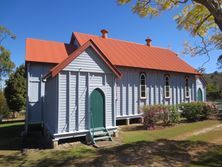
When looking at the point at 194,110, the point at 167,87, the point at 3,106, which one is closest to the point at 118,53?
the point at 167,87

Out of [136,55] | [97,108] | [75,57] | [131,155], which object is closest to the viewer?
[131,155]

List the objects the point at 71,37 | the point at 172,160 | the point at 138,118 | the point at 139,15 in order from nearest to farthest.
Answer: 1. the point at 172,160
2. the point at 139,15
3. the point at 138,118
4. the point at 71,37

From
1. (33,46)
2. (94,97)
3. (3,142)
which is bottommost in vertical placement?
(3,142)

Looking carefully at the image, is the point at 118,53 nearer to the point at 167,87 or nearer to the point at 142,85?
the point at 142,85

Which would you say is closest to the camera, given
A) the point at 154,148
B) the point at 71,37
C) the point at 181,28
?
the point at 154,148

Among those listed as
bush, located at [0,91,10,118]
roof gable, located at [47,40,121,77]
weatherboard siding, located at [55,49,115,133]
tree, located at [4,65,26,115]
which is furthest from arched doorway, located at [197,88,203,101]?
bush, located at [0,91,10,118]

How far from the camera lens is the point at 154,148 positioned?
963cm

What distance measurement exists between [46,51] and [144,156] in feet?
39.2

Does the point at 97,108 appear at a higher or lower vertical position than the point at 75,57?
lower

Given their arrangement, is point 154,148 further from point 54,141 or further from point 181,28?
point 181,28

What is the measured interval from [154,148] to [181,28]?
10420 mm

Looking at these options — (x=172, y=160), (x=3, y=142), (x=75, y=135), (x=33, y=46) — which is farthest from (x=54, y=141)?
(x=33, y=46)

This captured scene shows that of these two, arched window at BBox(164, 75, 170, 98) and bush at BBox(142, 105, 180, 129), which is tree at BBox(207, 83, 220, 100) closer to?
arched window at BBox(164, 75, 170, 98)

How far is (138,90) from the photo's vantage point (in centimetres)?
1856
